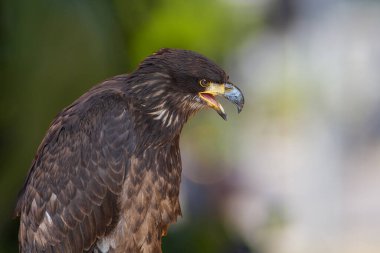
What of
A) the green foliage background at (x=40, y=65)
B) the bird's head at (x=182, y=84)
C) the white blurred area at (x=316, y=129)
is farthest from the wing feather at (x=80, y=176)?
the white blurred area at (x=316, y=129)

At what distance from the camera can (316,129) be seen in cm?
919

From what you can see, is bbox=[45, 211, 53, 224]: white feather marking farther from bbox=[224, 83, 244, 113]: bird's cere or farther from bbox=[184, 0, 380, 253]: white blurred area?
bbox=[184, 0, 380, 253]: white blurred area

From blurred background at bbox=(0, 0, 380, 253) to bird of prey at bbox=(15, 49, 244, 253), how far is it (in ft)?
6.16

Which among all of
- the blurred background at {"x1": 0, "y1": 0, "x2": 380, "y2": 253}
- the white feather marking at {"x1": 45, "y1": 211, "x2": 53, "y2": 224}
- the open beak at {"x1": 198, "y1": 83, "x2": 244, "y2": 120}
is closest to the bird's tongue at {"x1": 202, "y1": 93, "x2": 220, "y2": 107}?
the open beak at {"x1": 198, "y1": 83, "x2": 244, "y2": 120}

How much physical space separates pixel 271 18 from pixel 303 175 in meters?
1.87

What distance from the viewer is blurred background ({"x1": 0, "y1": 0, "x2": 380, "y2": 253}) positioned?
5547 mm

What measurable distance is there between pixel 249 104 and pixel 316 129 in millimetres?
901

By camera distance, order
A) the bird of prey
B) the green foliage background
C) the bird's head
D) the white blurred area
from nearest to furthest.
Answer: the bird's head < the bird of prey < the green foliage background < the white blurred area

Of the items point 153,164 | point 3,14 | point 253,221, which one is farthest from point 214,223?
point 153,164

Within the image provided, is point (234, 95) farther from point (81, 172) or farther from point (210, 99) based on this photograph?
point (81, 172)

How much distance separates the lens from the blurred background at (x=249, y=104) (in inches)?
218

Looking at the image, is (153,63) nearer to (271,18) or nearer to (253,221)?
(253,221)

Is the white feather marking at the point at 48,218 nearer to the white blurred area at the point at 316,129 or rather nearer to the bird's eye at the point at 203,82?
the bird's eye at the point at 203,82

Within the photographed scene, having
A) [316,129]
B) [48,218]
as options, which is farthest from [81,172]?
[316,129]
